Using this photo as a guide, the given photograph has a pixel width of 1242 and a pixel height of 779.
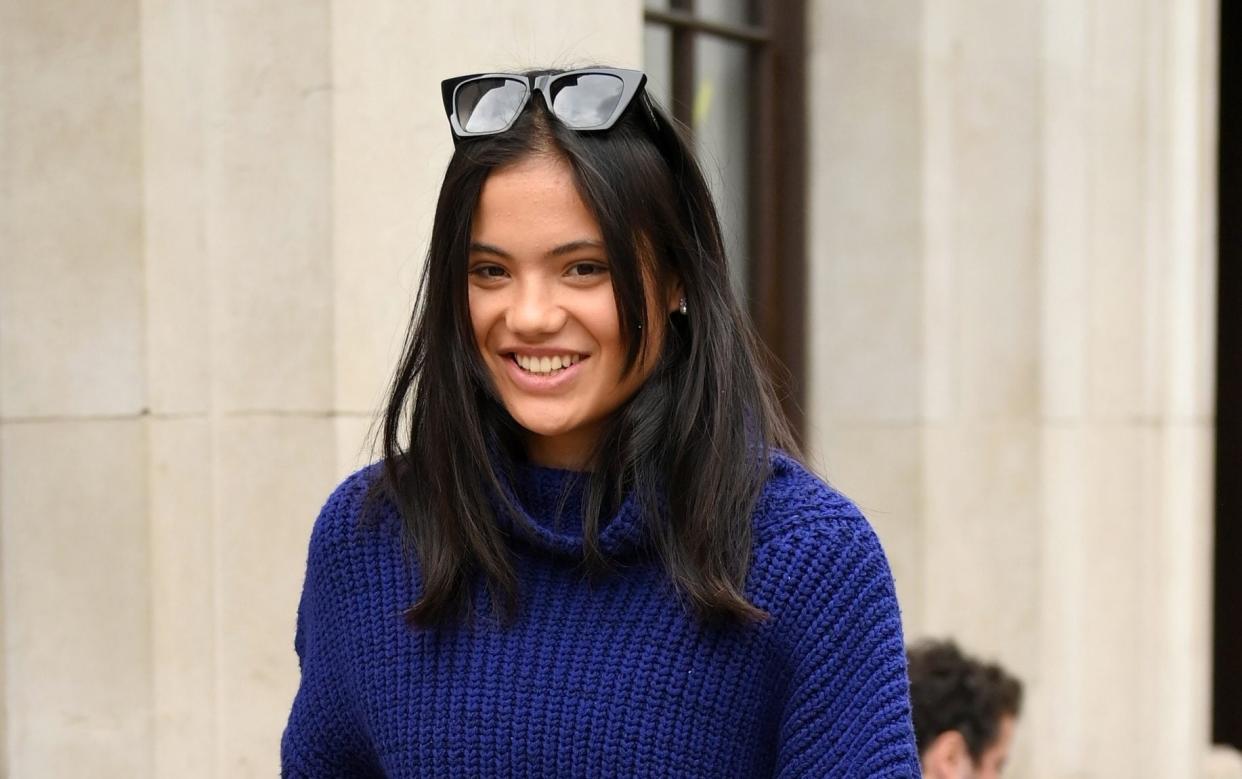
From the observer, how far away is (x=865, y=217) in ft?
18.4

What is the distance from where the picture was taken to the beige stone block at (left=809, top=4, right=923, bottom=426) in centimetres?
555

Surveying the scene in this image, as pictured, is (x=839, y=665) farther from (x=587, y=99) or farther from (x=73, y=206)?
(x=73, y=206)

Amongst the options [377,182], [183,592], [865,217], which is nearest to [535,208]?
[377,182]

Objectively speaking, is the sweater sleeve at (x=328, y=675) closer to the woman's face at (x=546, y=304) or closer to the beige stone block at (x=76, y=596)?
the woman's face at (x=546, y=304)

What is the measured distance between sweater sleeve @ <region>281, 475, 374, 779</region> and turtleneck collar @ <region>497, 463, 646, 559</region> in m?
0.25

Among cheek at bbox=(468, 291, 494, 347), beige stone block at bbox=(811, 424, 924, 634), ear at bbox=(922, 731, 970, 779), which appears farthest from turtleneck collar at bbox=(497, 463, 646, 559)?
beige stone block at bbox=(811, 424, 924, 634)

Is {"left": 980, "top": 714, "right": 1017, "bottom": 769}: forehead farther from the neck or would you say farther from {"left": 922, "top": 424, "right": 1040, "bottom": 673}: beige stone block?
the neck

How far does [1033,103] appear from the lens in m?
5.79

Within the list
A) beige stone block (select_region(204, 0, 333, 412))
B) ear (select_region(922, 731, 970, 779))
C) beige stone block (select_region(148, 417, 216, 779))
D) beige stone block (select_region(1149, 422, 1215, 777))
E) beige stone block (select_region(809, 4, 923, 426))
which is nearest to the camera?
beige stone block (select_region(204, 0, 333, 412))

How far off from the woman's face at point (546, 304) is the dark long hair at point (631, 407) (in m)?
0.02

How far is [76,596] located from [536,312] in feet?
6.69

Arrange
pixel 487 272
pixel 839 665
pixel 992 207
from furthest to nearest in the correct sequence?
pixel 992 207
pixel 487 272
pixel 839 665

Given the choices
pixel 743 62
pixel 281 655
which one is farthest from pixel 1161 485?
pixel 281 655

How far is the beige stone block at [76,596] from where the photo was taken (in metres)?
3.57
